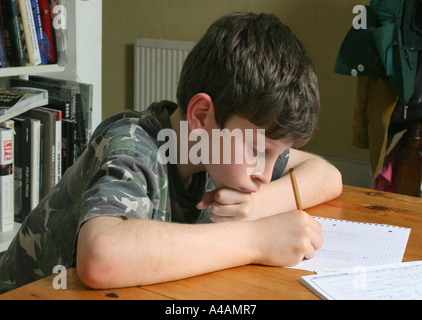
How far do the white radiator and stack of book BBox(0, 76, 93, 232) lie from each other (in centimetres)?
154

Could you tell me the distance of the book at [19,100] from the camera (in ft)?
5.07

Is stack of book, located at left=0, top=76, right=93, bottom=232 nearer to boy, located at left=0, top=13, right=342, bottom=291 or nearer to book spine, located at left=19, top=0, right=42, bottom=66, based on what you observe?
book spine, located at left=19, top=0, right=42, bottom=66

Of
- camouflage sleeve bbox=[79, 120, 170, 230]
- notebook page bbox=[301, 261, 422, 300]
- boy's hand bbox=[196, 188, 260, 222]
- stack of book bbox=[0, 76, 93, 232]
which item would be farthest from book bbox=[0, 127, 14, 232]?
notebook page bbox=[301, 261, 422, 300]

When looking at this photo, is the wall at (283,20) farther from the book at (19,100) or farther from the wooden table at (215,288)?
the wooden table at (215,288)

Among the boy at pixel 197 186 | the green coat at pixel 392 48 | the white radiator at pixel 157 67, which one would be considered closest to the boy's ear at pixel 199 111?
the boy at pixel 197 186

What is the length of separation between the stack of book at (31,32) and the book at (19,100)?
0.08 metres

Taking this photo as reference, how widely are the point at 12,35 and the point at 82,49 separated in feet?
0.79

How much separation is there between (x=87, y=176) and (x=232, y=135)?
0.26 meters

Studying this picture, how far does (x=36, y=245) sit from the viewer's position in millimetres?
958

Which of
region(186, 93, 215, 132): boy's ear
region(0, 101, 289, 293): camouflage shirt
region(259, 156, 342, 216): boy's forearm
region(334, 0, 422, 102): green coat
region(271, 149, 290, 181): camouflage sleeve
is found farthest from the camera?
region(334, 0, 422, 102): green coat

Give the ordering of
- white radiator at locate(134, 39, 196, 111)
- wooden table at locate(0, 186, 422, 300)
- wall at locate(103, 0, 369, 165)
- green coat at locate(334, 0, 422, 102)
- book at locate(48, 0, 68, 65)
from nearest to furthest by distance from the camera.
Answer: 1. wooden table at locate(0, 186, 422, 300)
2. book at locate(48, 0, 68, 65)
3. green coat at locate(334, 0, 422, 102)
4. wall at locate(103, 0, 369, 165)
5. white radiator at locate(134, 39, 196, 111)

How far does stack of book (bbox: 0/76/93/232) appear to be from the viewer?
1.58 metres
